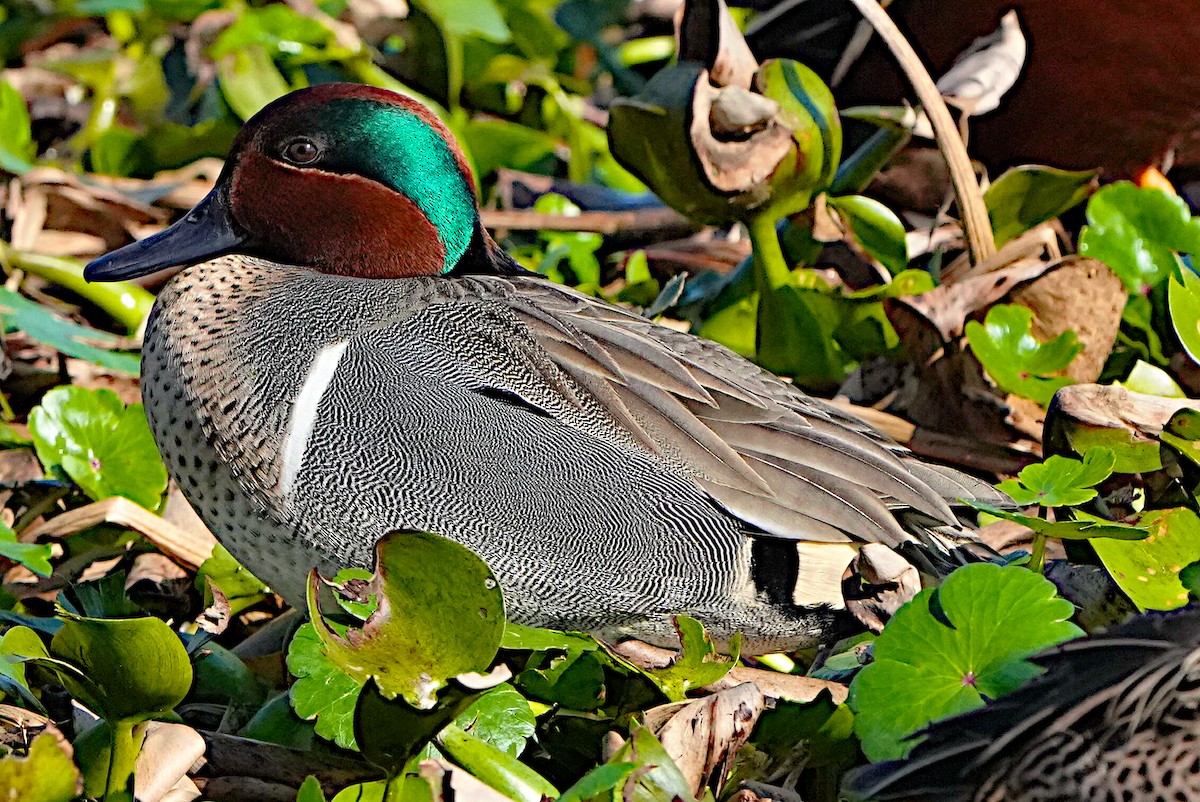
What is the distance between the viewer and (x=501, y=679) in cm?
179

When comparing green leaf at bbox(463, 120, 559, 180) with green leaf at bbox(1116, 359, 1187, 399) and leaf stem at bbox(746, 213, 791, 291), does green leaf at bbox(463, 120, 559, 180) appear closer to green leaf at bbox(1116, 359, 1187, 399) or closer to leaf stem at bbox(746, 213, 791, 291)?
leaf stem at bbox(746, 213, 791, 291)

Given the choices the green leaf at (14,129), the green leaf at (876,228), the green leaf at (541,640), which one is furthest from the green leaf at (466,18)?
the green leaf at (541,640)

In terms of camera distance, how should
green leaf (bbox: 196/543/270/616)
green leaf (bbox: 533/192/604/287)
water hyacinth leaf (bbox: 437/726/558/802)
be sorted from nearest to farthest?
water hyacinth leaf (bbox: 437/726/558/802), green leaf (bbox: 196/543/270/616), green leaf (bbox: 533/192/604/287)

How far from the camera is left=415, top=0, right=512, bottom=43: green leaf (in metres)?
4.48

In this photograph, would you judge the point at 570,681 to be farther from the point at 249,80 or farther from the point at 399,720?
the point at 249,80

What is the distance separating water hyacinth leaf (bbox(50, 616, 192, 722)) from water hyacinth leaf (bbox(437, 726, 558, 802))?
0.36 metres

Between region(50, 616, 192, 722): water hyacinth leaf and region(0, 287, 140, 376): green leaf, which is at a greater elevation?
region(50, 616, 192, 722): water hyacinth leaf

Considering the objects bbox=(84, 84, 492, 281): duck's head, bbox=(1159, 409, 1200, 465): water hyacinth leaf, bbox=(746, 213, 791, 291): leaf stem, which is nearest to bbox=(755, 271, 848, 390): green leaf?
bbox=(746, 213, 791, 291): leaf stem

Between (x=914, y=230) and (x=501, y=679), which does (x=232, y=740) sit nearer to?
(x=501, y=679)

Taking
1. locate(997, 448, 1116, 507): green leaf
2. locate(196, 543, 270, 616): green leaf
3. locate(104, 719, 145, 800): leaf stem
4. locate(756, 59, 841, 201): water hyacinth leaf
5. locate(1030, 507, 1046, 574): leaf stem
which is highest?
locate(756, 59, 841, 201): water hyacinth leaf

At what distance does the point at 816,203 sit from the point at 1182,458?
1.33m

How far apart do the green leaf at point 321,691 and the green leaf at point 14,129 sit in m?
2.50

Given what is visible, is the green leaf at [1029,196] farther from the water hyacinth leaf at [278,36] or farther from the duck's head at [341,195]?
the water hyacinth leaf at [278,36]

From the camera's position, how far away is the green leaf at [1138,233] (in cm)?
314
